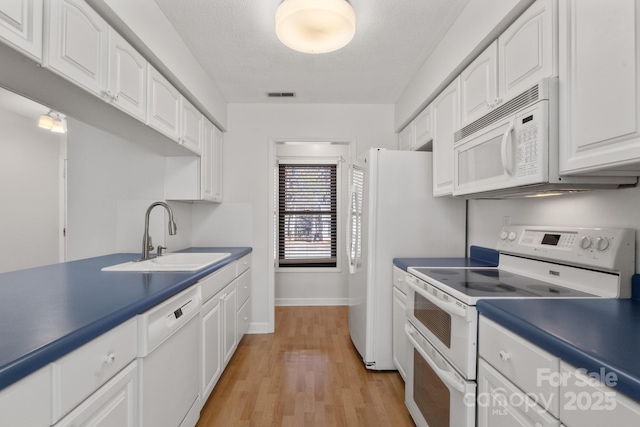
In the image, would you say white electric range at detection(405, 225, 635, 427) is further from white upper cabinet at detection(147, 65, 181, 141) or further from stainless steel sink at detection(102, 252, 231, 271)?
white upper cabinet at detection(147, 65, 181, 141)

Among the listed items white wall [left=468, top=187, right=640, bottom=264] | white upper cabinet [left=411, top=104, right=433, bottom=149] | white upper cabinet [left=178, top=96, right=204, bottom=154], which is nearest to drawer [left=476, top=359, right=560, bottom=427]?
white wall [left=468, top=187, right=640, bottom=264]

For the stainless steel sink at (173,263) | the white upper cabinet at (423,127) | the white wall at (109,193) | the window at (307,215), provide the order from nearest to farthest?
the stainless steel sink at (173,263), the white wall at (109,193), the white upper cabinet at (423,127), the window at (307,215)

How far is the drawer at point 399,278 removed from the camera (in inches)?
84.8

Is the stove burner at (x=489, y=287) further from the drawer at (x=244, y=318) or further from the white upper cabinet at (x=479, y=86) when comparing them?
the drawer at (x=244, y=318)

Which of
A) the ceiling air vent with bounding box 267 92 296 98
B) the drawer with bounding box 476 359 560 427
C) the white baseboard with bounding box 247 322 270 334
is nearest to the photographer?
the drawer with bounding box 476 359 560 427

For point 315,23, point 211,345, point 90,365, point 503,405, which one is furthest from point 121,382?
point 315,23

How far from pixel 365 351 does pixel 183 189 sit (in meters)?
2.06

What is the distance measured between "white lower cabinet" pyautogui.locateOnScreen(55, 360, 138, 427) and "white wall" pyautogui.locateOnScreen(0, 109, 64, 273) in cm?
104

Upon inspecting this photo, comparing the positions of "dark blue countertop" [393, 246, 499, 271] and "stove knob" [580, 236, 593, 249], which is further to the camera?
"dark blue countertop" [393, 246, 499, 271]

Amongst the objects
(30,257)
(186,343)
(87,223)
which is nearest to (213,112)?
(87,223)

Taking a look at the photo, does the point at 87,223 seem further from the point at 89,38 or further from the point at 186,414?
the point at 186,414

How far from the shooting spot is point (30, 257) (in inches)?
67.1

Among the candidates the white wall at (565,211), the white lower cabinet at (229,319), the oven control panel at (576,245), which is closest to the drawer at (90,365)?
the white lower cabinet at (229,319)

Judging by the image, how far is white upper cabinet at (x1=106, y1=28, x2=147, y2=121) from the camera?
1.51 meters
